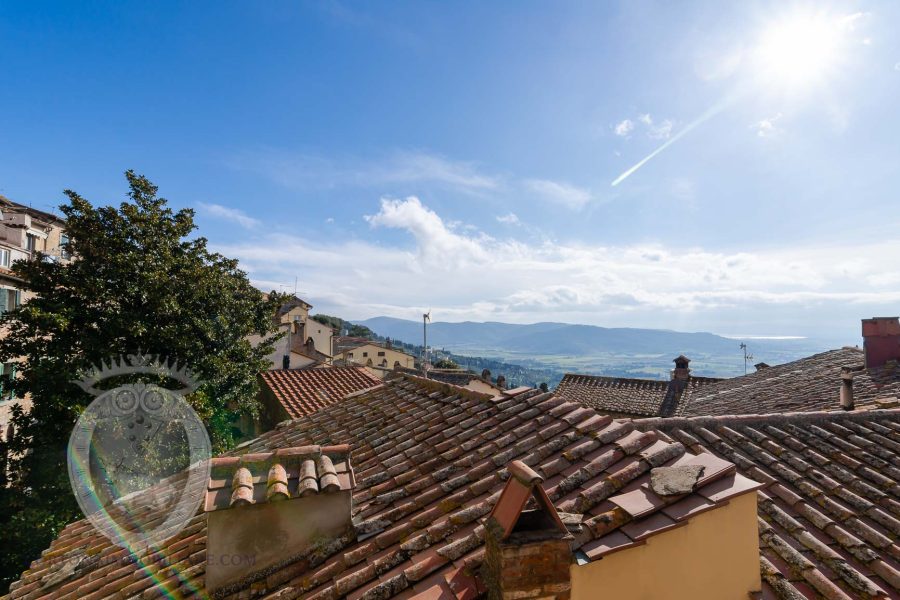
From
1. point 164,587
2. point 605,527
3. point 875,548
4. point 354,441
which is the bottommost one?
point 164,587

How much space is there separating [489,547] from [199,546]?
12.7 feet

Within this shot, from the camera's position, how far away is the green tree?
1041 cm

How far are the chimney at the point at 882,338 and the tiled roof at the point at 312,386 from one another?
15.1m

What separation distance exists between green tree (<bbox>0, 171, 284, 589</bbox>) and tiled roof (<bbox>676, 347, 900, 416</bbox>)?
1542 cm

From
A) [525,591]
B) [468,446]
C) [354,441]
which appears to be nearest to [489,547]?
[525,591]

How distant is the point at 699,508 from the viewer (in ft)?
8.68

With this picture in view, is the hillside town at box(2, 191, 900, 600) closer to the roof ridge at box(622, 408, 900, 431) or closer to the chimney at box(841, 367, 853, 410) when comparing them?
the roof ridge at box(622, 408, 900, 431)

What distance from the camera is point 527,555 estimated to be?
2.38 m

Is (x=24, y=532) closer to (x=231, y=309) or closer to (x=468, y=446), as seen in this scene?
(x=231, y=309)

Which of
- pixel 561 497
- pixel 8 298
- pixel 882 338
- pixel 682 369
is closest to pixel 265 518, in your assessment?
pixel 561 497

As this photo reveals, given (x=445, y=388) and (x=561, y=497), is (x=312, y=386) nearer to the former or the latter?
(x=445, y=388)

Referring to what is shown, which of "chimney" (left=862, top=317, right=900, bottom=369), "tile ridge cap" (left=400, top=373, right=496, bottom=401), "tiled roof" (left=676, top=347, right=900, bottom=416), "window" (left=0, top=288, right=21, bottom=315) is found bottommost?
"tiled roof" (left=676, top=347, right=900, bottom=416)

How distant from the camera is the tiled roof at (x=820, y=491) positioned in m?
3.60

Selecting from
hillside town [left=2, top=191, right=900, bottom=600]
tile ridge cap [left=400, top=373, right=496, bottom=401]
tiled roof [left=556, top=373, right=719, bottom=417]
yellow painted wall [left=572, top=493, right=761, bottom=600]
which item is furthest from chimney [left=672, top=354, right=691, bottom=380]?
yellow painted wall [left=572, top=493, right=761, bottom=600]
